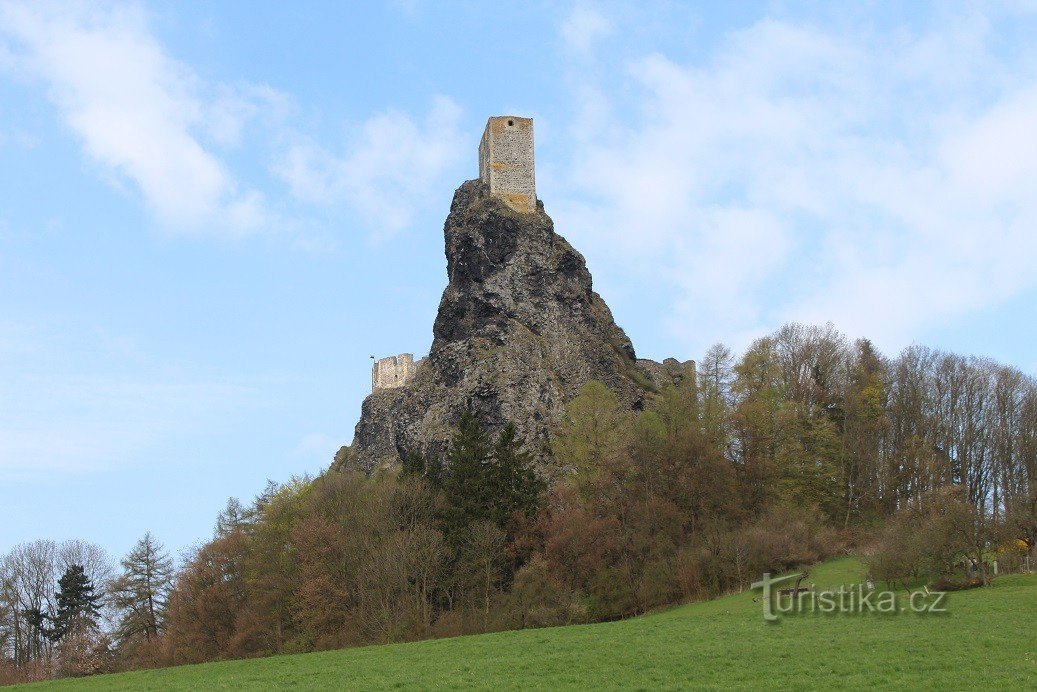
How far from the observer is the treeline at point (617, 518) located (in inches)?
1665

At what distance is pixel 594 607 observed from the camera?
4262 cm

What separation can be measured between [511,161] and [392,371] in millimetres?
27242

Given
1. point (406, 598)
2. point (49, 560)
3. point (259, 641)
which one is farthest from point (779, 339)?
point (49, 560)

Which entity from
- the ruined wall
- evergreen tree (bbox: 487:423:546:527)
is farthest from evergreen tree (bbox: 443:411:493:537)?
the ruined wall

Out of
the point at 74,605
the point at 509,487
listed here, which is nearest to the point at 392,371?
the point at 74,605

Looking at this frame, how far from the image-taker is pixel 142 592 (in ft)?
186

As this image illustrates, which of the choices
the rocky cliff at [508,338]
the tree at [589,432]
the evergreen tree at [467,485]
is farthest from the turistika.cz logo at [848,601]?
the rocky cliff at [508,338]

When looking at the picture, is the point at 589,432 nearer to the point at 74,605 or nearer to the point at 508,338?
the point at 508,338

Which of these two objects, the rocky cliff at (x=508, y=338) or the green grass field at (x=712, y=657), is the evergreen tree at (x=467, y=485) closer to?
the rocky cliff at (x=508, y=338)

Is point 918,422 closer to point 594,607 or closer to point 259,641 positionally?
point 594,607

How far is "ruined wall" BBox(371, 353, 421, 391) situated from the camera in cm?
9538

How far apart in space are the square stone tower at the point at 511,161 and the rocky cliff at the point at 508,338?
1.14 metres

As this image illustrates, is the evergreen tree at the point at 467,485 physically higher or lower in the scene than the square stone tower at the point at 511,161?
lower

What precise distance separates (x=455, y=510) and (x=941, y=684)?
32153mm
